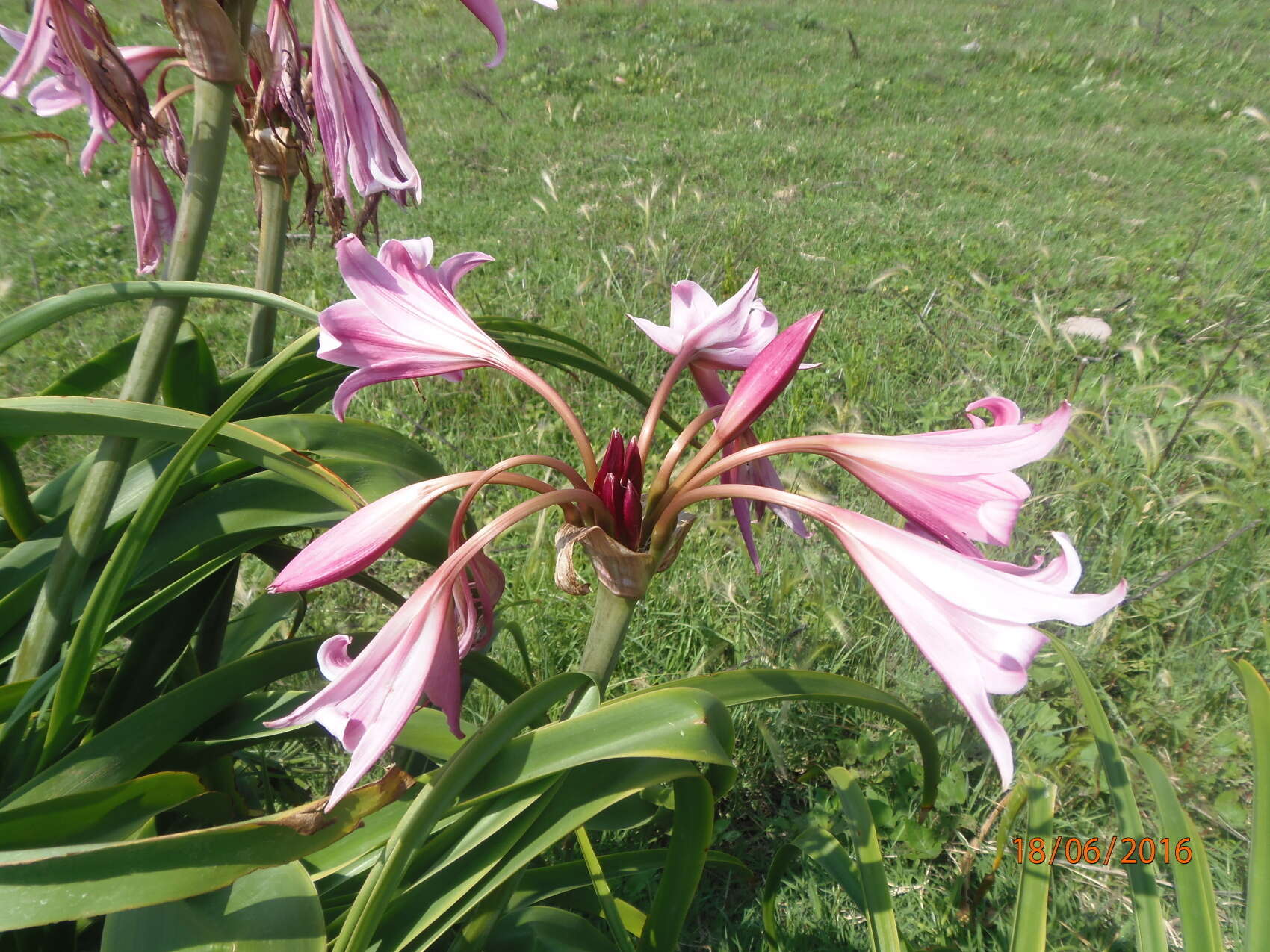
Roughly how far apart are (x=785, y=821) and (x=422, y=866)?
33.8 inches

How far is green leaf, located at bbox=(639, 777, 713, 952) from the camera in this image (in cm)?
82

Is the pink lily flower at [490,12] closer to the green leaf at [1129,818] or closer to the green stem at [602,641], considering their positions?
the green stem at [602,641]

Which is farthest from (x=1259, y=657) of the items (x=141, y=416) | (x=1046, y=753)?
(x=141, y=416)

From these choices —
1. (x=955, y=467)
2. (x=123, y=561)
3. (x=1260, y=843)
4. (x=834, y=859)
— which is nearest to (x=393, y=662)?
(x=123, y=561)

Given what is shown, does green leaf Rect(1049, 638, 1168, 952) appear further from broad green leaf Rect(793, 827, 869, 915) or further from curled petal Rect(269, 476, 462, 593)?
curled petal Rect(269, 476, 462, 593)

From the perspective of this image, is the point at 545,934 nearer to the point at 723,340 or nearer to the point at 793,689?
the point at 793,689

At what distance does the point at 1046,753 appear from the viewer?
61.7 inches

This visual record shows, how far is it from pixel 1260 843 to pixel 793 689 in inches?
18.4

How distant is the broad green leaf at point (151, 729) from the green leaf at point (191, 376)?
0.45 metres

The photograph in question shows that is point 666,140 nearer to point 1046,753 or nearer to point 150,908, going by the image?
point 1046,753

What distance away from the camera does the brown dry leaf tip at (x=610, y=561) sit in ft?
2.34

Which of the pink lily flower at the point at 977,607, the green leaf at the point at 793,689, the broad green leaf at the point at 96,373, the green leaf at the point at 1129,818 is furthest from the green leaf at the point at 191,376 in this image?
the green leaf at the point at 1129,818

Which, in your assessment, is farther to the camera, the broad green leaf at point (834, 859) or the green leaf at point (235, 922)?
the broad green leaf at point (834, 859)

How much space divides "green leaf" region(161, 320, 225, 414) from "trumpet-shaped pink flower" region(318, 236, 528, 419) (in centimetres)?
49
